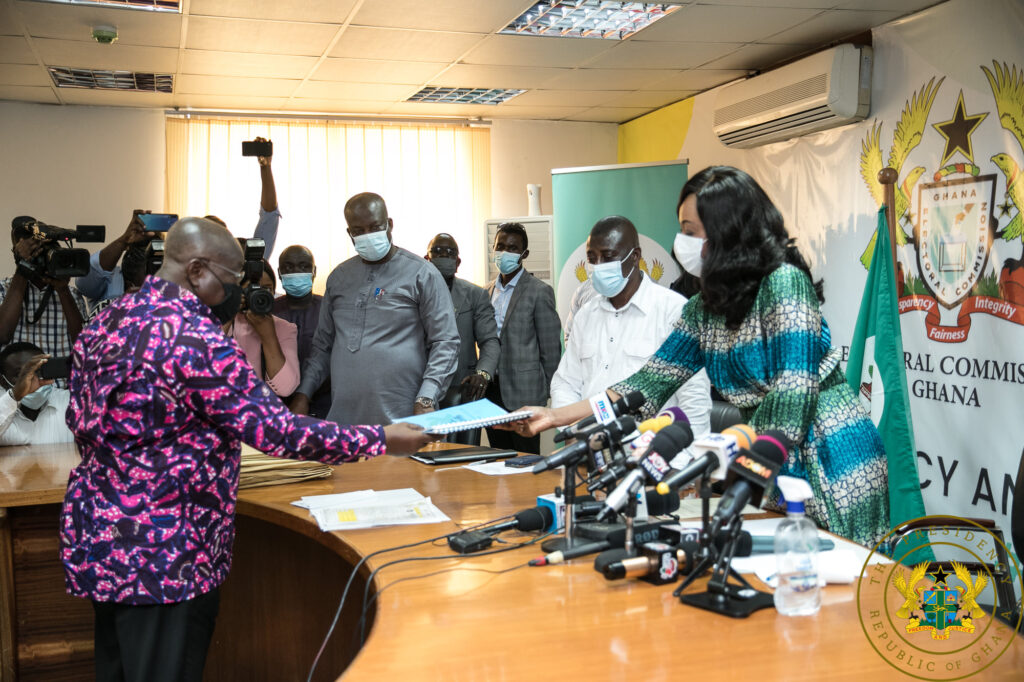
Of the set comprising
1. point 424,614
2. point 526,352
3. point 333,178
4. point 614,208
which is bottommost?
point 424,614

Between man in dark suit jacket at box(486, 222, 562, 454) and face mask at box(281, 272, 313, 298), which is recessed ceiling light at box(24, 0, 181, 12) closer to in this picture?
face mask at box(281, 272, 313, 298)

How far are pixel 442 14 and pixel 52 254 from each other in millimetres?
2221

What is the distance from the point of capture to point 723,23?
4.71 metres

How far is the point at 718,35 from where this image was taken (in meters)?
4.95

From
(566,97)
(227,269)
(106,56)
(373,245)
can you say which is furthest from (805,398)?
(566,97)

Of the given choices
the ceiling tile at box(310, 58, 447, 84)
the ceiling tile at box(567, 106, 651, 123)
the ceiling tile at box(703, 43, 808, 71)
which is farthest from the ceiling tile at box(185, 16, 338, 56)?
the ceiling tile at box(567, 106, 651, 123)

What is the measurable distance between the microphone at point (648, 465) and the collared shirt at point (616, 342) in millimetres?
1430

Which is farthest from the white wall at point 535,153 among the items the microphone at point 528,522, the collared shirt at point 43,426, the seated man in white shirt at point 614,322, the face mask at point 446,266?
the microphone at point 528,522

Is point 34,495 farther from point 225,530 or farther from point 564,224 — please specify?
point 564,224

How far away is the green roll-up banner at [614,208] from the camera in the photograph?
6199 millimetres

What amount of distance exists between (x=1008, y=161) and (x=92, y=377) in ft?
12.5

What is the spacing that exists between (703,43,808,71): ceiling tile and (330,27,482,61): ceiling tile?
1.58 meters

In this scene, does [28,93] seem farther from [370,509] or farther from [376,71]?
[370,509]

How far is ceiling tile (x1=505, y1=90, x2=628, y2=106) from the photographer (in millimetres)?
6469
